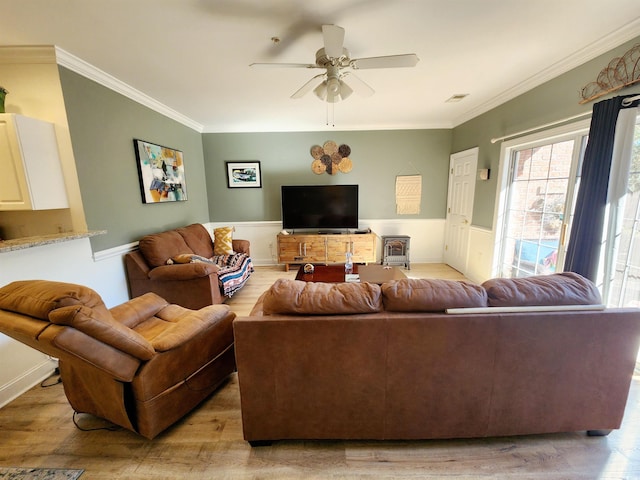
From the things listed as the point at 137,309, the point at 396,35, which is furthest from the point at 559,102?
the point at 137,309

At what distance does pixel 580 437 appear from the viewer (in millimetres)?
1405

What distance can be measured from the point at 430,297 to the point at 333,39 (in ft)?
5.48

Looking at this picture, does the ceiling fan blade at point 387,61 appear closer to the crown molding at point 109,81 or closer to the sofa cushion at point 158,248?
the crown molding at point 109,81

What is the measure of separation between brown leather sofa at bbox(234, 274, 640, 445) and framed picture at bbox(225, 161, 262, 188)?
369 centimetres

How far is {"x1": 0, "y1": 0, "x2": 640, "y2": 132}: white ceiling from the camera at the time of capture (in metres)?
1.59

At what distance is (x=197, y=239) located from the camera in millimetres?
3611

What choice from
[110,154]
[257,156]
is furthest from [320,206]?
[110,154]

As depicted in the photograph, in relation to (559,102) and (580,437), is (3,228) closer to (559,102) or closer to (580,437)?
(580,437)

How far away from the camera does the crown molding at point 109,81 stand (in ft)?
6.78

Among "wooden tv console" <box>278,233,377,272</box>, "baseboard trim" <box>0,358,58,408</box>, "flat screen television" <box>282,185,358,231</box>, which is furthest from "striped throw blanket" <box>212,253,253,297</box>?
"baseboard trim" <box>0,358,58,408</box>

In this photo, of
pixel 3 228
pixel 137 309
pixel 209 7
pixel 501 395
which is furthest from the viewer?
pixel 3 228

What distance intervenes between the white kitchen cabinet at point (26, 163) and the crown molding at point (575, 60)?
449cm

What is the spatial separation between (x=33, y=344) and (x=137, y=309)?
2.22ft

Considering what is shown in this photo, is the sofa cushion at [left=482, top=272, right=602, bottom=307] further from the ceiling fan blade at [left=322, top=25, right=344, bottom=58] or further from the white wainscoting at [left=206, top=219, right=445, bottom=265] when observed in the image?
the white wainscoting at [left=206, top=219, right=445, bottom=265]
